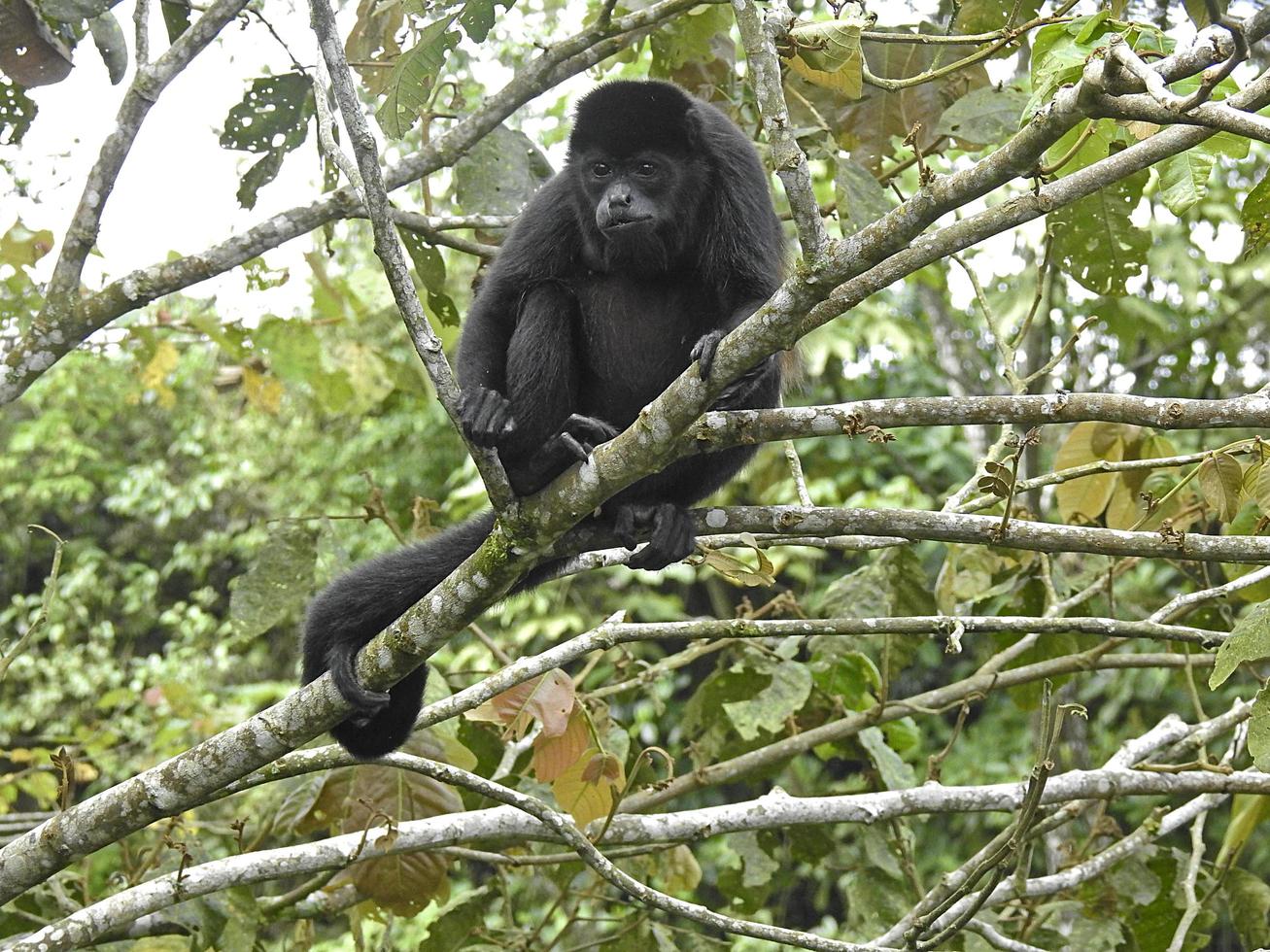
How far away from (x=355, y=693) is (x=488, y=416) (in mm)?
718

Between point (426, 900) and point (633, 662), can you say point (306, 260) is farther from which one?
point (426, 900)

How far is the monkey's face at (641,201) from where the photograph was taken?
3.41 meters

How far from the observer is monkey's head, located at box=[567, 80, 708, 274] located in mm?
3555

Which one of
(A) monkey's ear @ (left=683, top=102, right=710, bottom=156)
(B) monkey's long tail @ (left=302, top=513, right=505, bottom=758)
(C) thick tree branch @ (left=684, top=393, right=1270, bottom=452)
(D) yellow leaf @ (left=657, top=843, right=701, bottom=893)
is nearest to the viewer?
(C) thick tree branch @ (left=684, top=393, right=1270, bottom=452)

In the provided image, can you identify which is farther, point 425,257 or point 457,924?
point 425,257

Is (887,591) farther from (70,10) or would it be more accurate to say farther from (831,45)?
(70,10)

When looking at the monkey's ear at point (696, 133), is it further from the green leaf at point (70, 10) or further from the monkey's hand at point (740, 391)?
the green leaf at point (70, 10)

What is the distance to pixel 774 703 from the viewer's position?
3674 millimetres

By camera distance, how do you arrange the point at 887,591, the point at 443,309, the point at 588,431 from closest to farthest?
the point at 588,431 → the point at 887,591 → the point at 443,309

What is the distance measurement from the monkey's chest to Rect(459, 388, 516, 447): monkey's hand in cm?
54

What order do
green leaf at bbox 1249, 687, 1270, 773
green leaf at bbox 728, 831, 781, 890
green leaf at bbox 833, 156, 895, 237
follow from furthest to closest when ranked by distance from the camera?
green leaf at bbox 728, 831, 781, 890
green leaf at bbox 833, 156, 895, 237
green leaf at bbox 1249, 687, 1270, 773

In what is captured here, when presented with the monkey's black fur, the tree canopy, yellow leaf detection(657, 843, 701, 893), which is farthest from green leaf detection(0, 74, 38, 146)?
yellow leaf detection(657, 843, 701, 893)

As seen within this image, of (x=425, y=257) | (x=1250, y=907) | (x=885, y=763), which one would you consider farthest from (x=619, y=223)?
(x=1250, y=907)

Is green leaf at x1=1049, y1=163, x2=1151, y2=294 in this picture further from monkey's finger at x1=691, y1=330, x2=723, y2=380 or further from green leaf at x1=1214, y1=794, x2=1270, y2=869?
green leaf at x1=1214, y1=794, x2=1270, y2=869
